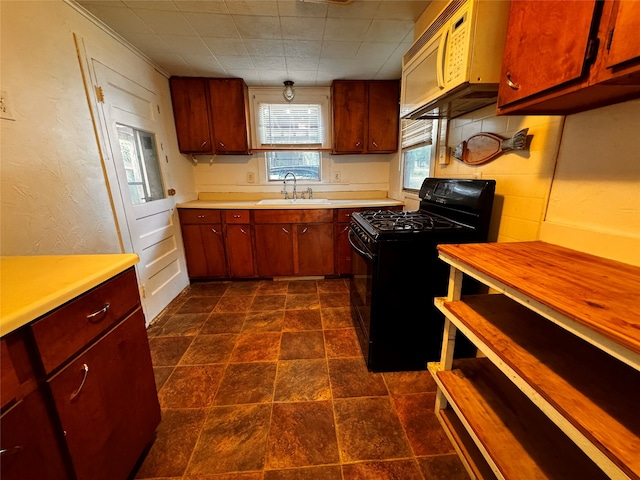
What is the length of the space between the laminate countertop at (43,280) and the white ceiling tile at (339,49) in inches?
84.3

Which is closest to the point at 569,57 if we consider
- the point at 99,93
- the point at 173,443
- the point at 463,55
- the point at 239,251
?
the point at 463,55

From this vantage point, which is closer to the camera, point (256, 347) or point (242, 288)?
point (256, 347)

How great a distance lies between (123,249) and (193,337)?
0.85 metres

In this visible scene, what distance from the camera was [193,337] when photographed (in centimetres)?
204

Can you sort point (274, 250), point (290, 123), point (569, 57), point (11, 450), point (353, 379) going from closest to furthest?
1. point (11, 450)
2. point (569, 57)
3. point (353, 379)
4. point (274, 250)
5. point (290, 123)

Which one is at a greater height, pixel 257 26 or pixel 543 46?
pixel 257 26

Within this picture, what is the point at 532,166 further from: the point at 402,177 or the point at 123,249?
the point at 123,249

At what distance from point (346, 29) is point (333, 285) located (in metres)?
2.32

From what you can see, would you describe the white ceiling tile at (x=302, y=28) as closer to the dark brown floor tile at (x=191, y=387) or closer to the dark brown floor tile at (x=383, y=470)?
the dark brown floor tile at (x=191, y=387)

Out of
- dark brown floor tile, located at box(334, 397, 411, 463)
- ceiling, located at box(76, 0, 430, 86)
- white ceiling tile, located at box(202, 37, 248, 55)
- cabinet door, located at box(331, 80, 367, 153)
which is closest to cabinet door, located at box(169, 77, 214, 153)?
ceiling, located at box(76, 0, 430, 86)

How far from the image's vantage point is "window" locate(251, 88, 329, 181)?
3.15 meters

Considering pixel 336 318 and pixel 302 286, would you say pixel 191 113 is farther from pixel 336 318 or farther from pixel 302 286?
pixel 336 318

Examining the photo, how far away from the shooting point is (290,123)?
10.6 feet

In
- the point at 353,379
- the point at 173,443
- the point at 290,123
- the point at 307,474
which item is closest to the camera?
the point at 307,474
